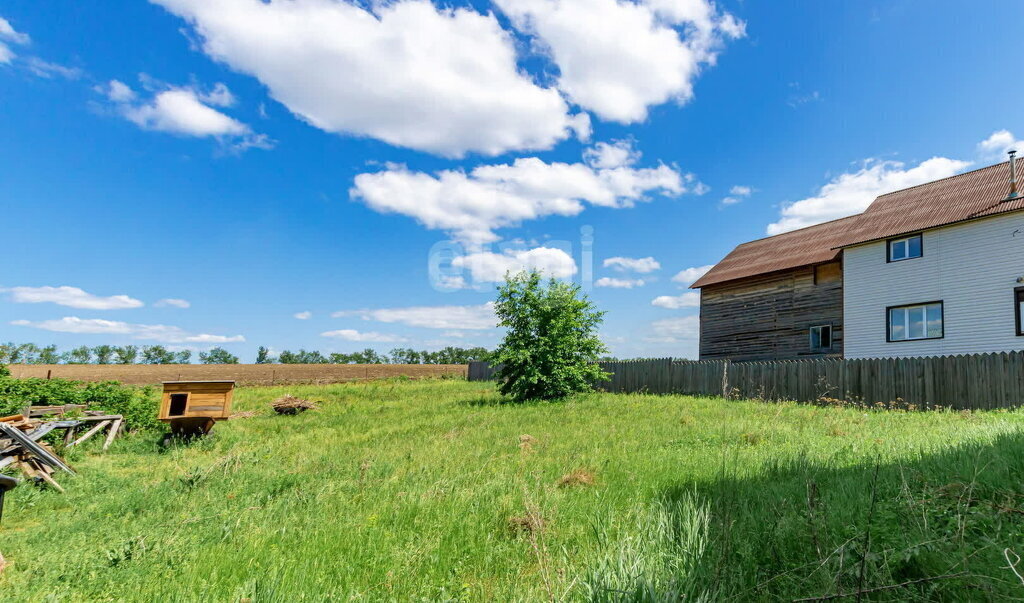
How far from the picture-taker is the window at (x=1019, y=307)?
16.2 m

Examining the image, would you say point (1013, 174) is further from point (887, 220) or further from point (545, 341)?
point (545, 341)

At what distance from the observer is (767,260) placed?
25.5 meters

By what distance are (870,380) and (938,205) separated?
9.90m

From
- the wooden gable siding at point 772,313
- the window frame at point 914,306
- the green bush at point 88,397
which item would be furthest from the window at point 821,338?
the green bush at point 88,397

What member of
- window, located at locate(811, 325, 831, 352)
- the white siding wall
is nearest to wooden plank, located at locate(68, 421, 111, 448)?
the white siding wall

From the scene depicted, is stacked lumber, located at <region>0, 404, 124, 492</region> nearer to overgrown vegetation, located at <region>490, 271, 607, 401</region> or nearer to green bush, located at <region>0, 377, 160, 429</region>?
green bush, located at <region>0, 377, 160, 429</region>

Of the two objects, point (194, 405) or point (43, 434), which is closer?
point (43, 434)

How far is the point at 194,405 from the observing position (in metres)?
11.0

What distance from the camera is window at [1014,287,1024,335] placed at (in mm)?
16250

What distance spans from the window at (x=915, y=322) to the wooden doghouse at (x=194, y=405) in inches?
933

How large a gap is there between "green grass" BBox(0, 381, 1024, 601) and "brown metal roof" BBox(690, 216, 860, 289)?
16.6 meters

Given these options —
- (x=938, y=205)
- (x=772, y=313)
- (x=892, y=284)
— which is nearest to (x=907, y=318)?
(x=892, y=284)

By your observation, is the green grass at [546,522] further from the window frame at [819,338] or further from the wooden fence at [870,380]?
the window frame at [819,338]

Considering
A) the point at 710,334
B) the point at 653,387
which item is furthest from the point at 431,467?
the point at 710,334
